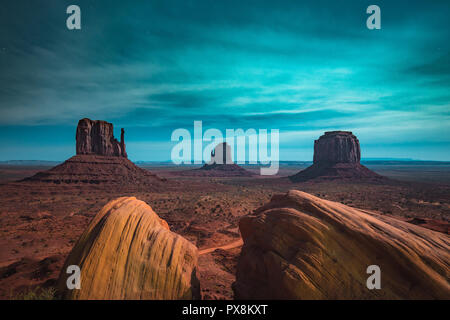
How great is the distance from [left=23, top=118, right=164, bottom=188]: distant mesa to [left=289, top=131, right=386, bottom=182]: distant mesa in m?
59.6

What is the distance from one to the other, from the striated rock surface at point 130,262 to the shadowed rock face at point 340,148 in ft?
300

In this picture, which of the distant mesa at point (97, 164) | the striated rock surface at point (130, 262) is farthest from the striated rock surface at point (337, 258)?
the distant mesa at point (97, 164)

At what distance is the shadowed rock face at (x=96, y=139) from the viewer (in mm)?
59375

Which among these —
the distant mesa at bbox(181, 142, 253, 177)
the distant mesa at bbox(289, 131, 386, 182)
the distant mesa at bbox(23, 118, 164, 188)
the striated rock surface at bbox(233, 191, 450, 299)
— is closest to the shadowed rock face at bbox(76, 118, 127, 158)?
the distant mesa at bbox(23, 118, 164, 188)

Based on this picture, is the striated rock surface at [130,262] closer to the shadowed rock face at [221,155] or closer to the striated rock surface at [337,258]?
the striated rock surface at [337,258]

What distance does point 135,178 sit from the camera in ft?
187

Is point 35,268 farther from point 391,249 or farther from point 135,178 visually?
point 135,178

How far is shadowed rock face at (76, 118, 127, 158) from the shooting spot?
59.4m

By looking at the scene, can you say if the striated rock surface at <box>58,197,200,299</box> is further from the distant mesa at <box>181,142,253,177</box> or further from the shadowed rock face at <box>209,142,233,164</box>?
the shadowed rock face at <box>209,142,233,164</box>

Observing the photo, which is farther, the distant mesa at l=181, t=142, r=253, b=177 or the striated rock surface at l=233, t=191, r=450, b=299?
the distant mesa at l=181, t=142, r=253, b=177

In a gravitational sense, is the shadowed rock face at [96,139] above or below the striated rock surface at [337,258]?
above
